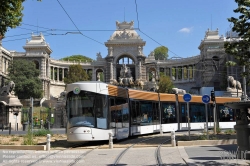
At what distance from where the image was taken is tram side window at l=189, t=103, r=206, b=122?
27953mm

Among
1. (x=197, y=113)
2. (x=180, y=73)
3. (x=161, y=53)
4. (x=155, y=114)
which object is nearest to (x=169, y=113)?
(x=155, y=114)

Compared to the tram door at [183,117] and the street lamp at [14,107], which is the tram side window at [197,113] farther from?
the street lamp at [14,107]

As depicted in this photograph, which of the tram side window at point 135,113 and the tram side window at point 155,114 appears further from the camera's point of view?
the tram side window at point 155,114

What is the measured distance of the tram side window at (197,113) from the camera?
28.0 metres

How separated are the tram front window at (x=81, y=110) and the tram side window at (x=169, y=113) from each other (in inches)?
395

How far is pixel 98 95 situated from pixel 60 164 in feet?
21.0

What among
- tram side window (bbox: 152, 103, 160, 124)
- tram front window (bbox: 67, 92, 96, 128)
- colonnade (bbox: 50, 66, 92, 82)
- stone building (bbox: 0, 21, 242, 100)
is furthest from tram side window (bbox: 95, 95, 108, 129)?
colonnade (bbox: 50, 66, 92, 82)

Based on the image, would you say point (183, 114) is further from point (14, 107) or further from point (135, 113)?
point (14, 107)

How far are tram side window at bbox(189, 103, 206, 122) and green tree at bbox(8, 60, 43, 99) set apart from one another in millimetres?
50523

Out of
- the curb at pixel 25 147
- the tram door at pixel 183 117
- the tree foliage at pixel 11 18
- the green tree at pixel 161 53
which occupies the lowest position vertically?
the curb at pixel 25 147

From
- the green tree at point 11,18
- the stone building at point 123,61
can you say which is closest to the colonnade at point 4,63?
the stone building at point 123,61

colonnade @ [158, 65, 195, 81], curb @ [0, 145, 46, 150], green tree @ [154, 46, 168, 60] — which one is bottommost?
curb @ [0, 145, 46, 150]

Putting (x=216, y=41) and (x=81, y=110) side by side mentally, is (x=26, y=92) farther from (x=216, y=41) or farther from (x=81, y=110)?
(x=81, y=110)

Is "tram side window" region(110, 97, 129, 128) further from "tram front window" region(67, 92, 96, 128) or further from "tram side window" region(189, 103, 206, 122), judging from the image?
"tram side window" region(189, 103, 206, 122)
